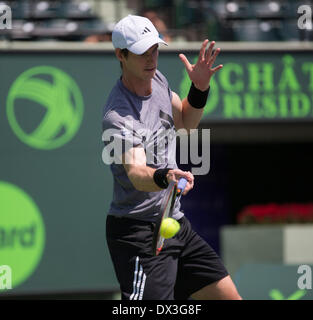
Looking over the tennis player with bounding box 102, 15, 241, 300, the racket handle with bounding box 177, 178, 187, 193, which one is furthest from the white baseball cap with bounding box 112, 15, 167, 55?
the racket handle with bounding box 177, 178, 187, 193

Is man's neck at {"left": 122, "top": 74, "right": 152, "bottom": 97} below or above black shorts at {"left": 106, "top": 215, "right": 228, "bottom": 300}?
above

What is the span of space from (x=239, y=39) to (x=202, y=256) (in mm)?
6122

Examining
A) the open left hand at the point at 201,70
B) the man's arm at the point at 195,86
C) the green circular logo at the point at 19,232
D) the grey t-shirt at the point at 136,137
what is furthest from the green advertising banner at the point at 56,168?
the grey t-shirt at the point at 136,137

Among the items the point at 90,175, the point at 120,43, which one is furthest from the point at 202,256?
the point at 90,175

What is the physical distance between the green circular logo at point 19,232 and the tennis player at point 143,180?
4817 mm

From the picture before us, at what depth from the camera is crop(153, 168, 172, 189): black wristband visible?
4117mm

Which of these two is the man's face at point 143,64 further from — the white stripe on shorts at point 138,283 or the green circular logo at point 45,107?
the green circular logo at point 45,107

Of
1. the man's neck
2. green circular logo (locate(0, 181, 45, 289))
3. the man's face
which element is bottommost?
green circular logo (locate(0, 181, 45, 289))

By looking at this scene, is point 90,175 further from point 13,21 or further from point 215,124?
point 13,21

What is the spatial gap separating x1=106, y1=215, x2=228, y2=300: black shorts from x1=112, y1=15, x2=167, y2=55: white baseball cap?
919mm

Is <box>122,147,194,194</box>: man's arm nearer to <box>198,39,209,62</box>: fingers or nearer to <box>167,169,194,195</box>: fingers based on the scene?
<box>167,169,194,195</box>: fingers

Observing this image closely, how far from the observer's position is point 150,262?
4.41 meters

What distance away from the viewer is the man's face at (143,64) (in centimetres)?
441

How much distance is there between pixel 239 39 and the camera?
34.0 ft
